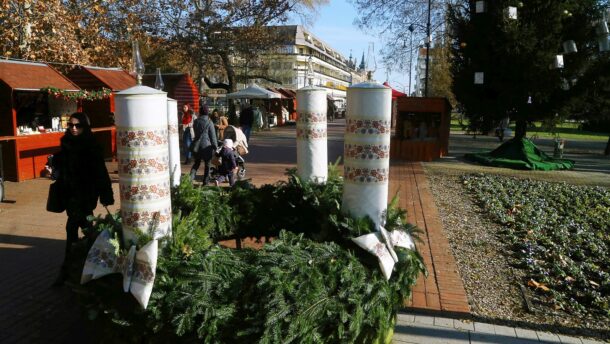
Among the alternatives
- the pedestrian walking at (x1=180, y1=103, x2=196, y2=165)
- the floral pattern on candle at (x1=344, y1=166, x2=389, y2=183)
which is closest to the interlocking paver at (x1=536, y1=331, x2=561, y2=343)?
the floral pattern on candle at (x1=344, y1=166, x2=389, y2=183)

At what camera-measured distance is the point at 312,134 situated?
5.33 metres

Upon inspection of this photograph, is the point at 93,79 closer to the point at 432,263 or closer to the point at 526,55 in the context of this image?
the point at 432,263

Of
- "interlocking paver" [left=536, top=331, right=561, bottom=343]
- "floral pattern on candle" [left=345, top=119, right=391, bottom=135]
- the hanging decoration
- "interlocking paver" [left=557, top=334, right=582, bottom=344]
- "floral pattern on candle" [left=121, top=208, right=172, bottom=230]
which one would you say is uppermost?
Answer: the hanging decoration

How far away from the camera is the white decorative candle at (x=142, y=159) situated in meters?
3.28

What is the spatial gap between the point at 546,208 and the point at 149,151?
7.59 m

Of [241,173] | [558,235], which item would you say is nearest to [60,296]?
[558,235]

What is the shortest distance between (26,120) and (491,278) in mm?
11604

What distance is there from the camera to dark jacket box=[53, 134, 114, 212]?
502 centimetres

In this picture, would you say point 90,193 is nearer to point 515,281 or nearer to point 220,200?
point 220,200

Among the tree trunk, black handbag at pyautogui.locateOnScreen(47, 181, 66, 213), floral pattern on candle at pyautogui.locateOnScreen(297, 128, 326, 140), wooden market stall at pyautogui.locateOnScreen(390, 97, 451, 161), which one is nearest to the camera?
black handbag at pyautogui.locateOnScreen(47, 181, 66, 213)

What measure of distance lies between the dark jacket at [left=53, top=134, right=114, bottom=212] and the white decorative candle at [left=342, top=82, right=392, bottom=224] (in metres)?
2.71

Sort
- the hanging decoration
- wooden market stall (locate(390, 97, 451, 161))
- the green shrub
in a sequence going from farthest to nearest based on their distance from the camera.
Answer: wooden market stall (locate(390, 97, 451, 161)) < the hanging decoration < the green shrub

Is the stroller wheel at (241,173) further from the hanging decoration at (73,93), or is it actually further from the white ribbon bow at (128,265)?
the white ribbon bow at (128,265)

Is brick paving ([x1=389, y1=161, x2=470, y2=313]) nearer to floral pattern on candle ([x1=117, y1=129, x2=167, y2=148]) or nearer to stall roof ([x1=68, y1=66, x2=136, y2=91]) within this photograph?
floral pattern on candle ([x1=117, y1=129, x2=167, y2=148])
